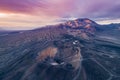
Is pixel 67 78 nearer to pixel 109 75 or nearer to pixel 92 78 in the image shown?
pixel 92 78

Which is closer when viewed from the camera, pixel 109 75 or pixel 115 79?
pixel 115 79

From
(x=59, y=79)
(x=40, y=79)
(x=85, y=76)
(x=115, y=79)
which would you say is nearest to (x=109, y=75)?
(x=115, y=79)

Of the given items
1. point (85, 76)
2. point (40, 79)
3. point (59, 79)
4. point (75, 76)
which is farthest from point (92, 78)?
point (40, 79)

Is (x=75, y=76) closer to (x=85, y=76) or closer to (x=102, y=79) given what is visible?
(x=85, y=76)

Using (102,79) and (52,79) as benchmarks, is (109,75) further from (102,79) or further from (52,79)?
(52,79)

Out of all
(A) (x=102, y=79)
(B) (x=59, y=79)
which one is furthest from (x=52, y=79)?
(A) (x=102, y=79)

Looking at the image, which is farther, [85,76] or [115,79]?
[85,76]
